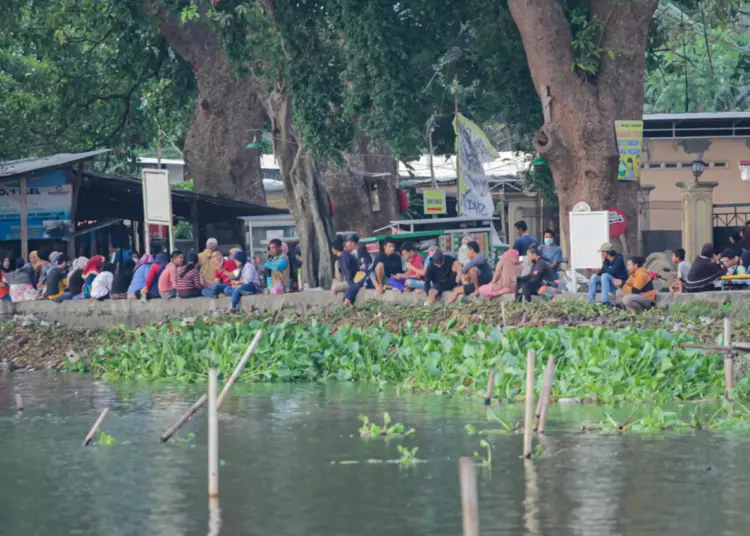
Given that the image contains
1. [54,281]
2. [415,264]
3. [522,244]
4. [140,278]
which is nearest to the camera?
[415,264]

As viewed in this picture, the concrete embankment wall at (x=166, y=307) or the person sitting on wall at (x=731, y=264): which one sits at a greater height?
the person sitting on wall at (x=731, y=264)

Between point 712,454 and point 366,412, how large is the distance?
4.95m

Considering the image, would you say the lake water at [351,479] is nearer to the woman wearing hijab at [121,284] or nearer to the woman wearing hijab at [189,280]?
the woman wearing hijab at [189,280]

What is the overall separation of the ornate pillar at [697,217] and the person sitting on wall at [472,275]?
7.24m

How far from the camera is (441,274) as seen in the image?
2306 cm

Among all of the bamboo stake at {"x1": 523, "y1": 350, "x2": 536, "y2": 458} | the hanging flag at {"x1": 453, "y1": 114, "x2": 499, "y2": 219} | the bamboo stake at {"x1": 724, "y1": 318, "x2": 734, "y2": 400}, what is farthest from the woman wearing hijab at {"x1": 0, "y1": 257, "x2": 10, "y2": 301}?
the bamboo stake at {"x1": 523, "y1": 350, "x2": 536, "y2": 458}

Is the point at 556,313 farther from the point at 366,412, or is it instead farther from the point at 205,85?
the point at 205,85

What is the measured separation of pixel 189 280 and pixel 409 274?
12.9 feet

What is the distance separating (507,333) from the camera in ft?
63.1

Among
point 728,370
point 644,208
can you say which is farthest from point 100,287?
point 728,370

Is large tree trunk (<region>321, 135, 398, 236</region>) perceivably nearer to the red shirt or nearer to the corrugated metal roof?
the corrugated metal roof

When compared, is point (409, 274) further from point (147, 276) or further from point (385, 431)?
point (385, 431)

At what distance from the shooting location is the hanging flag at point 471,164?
27.5 meters

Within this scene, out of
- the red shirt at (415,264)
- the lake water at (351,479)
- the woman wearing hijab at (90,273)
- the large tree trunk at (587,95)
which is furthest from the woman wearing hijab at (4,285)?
the large tree trunk at (587,95)
